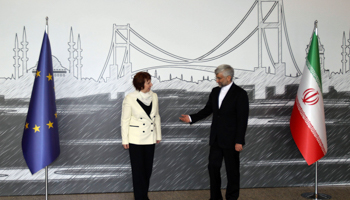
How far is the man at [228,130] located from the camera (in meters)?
3.23

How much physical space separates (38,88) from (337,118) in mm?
3719

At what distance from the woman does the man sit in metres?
0.66

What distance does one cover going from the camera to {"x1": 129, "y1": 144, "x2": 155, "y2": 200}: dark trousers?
337 centimetres

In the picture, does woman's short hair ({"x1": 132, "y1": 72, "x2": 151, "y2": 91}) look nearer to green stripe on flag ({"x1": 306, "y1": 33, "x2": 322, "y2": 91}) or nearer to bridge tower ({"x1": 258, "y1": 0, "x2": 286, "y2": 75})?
bridge tower ({"x1": 258, "y1": 0, "x2": 286, "y2": 75})

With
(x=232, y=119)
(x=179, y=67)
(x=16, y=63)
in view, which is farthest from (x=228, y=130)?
(x=16, y=63)

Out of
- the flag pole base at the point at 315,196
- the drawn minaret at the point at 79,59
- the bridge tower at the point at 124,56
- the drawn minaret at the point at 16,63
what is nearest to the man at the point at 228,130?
the flag pole base at the point at 315,196

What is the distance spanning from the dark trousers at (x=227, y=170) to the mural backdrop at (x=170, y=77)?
2.56ft

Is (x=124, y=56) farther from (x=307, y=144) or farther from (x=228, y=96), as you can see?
(x=307, y=144)

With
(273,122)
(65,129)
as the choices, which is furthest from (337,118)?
(65,129)

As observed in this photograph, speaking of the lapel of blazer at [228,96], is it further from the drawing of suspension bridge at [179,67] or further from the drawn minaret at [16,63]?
the drawn minaret at [16,63]

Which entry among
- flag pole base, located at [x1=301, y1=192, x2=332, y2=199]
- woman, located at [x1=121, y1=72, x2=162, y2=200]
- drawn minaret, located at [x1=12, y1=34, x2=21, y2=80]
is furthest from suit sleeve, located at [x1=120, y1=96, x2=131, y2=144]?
flag pole base, located at [x1=301, y1=192, x2=332, y2=199]

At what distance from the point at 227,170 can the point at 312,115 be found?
122cm

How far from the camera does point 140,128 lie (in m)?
3.33

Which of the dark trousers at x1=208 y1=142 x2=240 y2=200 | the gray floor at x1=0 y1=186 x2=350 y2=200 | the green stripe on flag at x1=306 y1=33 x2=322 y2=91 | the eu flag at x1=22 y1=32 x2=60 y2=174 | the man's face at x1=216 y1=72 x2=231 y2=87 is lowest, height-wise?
the gray floor at x1=0 y1=186 x2=350 y2=200
